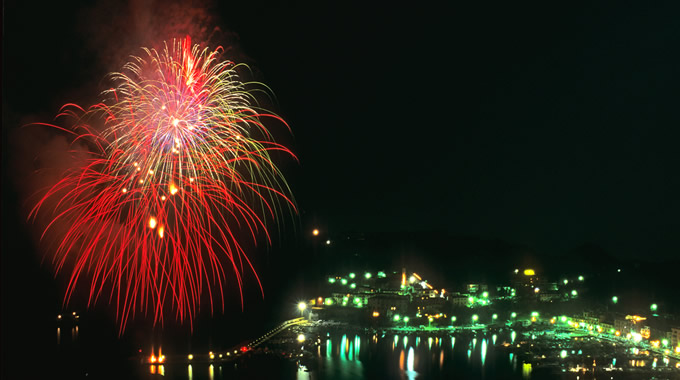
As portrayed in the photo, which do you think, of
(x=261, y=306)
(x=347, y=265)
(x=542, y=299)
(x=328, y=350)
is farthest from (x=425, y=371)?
(x=347, y=265)

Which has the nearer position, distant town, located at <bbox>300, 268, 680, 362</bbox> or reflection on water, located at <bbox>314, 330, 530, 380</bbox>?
reflection on water, located at <bbox>314, 330, 530, 380</bbox>

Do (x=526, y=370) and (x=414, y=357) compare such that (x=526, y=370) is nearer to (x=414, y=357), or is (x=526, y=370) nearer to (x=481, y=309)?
(x=414, y=357)

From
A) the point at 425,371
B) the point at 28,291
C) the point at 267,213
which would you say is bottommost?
the point at 425,371

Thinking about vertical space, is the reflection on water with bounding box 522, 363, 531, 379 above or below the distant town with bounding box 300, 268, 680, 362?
below

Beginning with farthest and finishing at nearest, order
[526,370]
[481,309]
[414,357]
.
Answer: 1. [481,309]
2. [414,357]
3. [526,370]

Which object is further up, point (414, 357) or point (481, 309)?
point (481, 309)

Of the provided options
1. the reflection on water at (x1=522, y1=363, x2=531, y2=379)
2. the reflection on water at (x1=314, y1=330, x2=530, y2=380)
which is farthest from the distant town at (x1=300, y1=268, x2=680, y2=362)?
the reflection on water at (x1=522, y1=363, x2=531, y2=379)

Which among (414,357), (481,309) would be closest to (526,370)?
(414,357)

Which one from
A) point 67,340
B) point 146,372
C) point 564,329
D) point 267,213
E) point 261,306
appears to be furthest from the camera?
point 267,213

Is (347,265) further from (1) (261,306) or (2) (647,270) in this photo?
(2) (647,270)

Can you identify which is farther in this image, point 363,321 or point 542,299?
point 542,299

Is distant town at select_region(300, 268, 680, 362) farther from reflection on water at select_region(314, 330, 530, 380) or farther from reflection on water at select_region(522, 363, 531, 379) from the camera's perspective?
reflection on water at select_region(522, 363, 531, 379)
